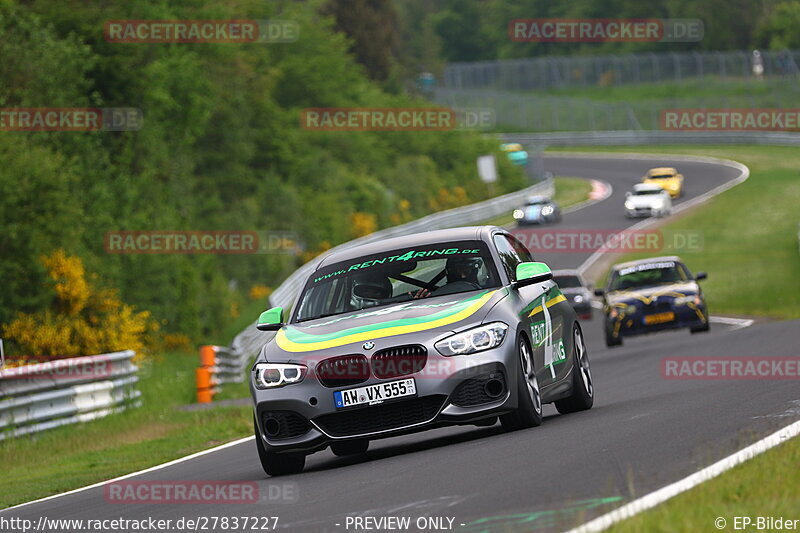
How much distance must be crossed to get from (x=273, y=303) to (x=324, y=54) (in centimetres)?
5504

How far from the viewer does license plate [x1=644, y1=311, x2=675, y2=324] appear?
25.8 meters

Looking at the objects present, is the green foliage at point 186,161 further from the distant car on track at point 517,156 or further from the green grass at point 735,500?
the green grass at point 735,500

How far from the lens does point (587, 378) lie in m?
13.1

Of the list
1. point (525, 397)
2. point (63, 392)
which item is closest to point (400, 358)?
point (525, 397)

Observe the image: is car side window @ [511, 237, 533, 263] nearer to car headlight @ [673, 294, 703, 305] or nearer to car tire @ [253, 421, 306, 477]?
car tire @ [253, 421, 306, 477]

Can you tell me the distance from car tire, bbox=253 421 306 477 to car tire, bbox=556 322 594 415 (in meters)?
2.78

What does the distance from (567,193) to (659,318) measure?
2340 inches

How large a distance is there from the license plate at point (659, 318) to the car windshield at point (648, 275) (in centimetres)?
92

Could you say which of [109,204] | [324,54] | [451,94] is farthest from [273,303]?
[451,94]

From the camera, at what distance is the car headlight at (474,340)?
10.4m

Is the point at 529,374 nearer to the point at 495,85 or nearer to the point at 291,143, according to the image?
the point at 291,143

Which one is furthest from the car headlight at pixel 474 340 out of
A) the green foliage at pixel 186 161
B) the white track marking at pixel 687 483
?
the green foliage at pixel 186 161

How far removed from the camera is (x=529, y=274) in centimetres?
1133

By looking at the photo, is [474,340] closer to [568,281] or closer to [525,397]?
[525,397]
